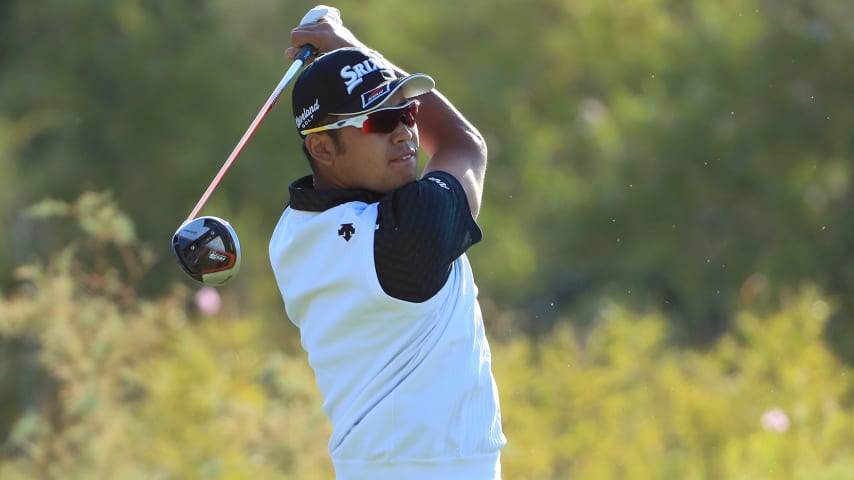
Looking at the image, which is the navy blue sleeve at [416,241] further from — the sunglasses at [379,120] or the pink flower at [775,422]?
the pink flower at [775,422]

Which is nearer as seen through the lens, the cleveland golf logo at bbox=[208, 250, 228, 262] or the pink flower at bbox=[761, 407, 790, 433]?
the cleveland golf logo at bbox=[208, 250, 228, 262]

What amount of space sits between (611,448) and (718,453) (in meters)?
0.58

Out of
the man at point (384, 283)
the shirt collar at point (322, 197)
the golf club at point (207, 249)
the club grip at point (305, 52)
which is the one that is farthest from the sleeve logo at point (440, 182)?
the club grip at point (305, 52)

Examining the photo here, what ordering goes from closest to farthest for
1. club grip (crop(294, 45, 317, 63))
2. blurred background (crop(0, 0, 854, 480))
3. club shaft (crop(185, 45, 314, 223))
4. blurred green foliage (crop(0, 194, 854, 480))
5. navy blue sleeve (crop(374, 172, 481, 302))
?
navy blue sleeve (crop(374, 172, 481, 302))
club shaft (crop(185, 45, 314, 223))
club grip (crop(294, 45, 317, 63))
blurred green foliage (crop(0, 194, 854, 480))
blurred background (crop(0, 0, 854, 480))

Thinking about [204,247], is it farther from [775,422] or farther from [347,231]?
[775,422]

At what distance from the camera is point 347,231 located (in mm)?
2762

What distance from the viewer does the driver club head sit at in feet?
9.61

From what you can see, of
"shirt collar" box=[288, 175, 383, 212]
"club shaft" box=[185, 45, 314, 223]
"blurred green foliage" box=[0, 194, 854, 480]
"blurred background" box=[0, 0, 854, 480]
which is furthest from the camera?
"blurred background" box=[0, 0, 854, 480]

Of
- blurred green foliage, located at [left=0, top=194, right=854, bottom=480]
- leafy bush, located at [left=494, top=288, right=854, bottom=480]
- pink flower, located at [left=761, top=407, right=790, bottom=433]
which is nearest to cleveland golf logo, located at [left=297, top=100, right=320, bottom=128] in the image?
blurred green foliage, located at [left=0, top=194, right=854, bottom=480]

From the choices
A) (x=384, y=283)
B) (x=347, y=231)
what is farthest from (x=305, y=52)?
(x=384, y=283)

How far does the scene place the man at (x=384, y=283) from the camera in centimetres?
276

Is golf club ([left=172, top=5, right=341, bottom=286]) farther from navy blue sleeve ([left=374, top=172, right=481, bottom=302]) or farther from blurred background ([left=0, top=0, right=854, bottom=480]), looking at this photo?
blurred background ([left=0, top=0, right=854, bottom=480])

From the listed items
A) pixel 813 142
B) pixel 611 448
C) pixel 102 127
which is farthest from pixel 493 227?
pixel 611 448

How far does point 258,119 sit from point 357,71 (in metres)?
0.33
